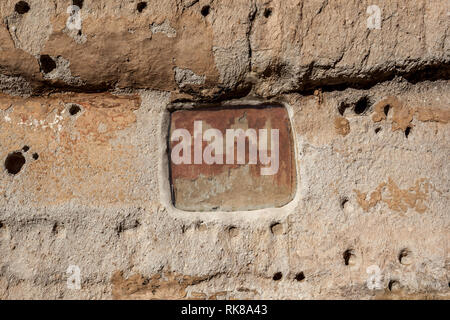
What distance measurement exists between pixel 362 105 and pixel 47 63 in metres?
1.07

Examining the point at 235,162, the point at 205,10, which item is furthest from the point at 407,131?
Answer: the point at 205,10

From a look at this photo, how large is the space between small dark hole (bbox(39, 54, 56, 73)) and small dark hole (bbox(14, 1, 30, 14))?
154mm

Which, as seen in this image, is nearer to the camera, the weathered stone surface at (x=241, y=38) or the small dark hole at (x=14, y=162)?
the weathered stone surface at (x=241, y=38)

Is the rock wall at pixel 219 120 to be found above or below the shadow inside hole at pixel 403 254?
above

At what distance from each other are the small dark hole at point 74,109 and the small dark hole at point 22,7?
13.0 inches

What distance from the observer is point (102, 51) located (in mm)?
1208

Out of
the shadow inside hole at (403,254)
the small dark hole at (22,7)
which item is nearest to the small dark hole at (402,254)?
the shadow inside hole at (403,254)

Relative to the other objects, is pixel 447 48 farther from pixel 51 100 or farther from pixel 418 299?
pixel 51 100

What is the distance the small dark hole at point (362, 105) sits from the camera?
126cm

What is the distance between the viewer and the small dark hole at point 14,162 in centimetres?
128

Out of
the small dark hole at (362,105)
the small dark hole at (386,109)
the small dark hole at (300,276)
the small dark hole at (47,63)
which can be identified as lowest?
the small dark hole at (300,276)

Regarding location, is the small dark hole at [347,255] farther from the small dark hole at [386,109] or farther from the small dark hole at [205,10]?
the small dark hole at [205,10]

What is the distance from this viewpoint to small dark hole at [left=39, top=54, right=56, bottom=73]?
1221 mm

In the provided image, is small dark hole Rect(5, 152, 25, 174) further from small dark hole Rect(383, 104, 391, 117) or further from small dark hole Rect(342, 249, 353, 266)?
small dark hole Rect(383, 104, 391, 117)
